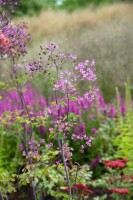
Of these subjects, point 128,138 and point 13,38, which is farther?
point 128,138

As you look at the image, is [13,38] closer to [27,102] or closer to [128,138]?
[27,102]

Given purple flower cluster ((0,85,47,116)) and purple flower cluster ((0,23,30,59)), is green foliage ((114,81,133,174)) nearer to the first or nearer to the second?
purple flower cluster ((0,85,47,116))

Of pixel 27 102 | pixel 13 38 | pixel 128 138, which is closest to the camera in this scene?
pixel 13 38

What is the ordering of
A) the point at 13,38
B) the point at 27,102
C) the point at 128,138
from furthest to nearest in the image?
the point at 27,102 < the point at 128,138 < the point at 13,38

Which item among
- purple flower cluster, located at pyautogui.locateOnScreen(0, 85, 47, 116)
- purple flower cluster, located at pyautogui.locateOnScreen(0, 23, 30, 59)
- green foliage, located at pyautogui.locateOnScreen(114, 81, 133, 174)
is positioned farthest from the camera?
purple flower cluster, located at pyautogui.locateOnScreen(0, 85, 47, 116)

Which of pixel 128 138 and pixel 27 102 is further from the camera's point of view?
pixel 27 102

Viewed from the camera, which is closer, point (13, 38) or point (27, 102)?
point (13, 38)

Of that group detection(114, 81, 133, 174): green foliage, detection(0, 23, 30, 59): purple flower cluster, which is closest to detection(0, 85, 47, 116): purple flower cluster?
detection(114, 81, 133, 174): green foliage

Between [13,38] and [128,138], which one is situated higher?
[13,38]

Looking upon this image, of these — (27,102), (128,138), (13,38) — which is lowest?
(128,138)

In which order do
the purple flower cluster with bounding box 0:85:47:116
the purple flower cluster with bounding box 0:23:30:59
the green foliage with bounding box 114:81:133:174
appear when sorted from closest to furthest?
the purple flower cluster with bounding box 0:23:30:59 → the green foliage with bounding box 114:81:133:174 → the purple flower cluster with bounding box 0:85:47:116

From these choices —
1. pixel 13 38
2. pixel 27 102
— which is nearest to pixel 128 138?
pixel 27 102

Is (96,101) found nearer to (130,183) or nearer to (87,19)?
(130,183)

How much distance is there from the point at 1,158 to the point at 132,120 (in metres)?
1.38
